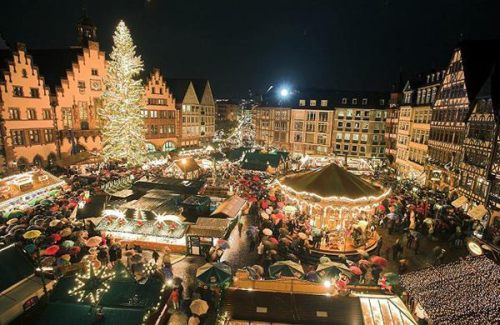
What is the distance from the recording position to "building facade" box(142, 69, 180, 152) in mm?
45750

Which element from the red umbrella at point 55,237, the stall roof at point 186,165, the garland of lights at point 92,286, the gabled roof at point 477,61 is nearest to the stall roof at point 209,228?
the red umbrella at point 55,237

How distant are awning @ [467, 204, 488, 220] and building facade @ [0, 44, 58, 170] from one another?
1694 inches

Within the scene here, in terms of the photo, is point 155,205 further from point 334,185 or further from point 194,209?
point 334,185

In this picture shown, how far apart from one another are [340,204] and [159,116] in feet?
119

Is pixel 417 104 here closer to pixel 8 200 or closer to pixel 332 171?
pixel 332 171

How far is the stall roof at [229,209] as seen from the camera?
19828mm

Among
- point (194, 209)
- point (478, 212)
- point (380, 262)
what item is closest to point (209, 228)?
point (194, 209)

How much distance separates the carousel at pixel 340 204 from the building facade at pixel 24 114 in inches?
1141

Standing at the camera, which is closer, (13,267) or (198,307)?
(13,267)

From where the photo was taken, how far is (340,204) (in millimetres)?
20000

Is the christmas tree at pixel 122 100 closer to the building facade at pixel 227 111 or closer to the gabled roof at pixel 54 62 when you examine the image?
the gabled roof at pixel 54 62

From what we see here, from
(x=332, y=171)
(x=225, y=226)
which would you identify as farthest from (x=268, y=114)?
(x=225, y=226)

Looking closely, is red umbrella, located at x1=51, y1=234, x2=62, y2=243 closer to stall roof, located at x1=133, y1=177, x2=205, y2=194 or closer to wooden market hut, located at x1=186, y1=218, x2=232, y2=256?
wooden market hut, located at x1=186, y1=218, x2=232, y2=256

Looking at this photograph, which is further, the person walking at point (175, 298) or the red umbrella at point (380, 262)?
the red umbrella at point (380, 262)
